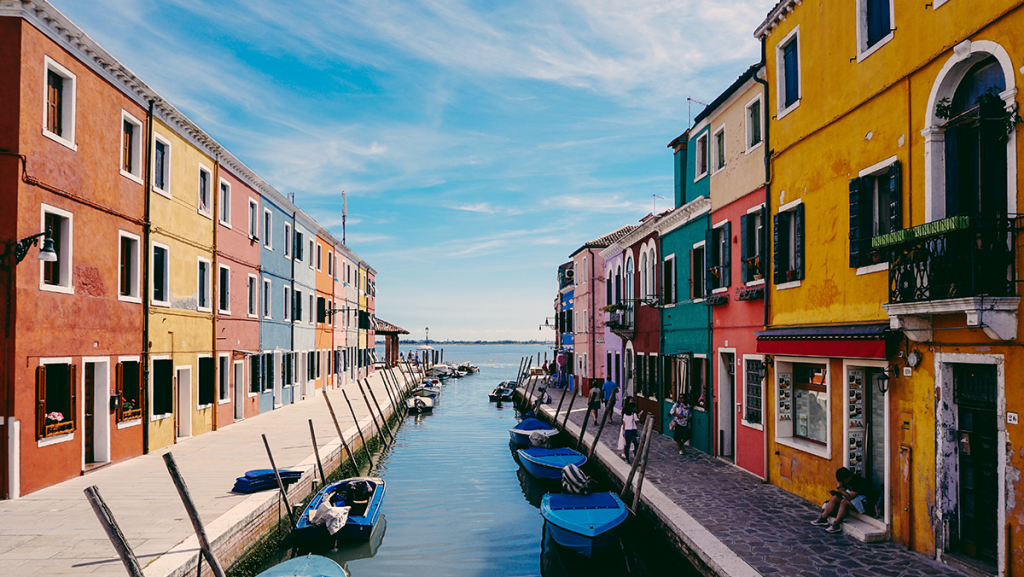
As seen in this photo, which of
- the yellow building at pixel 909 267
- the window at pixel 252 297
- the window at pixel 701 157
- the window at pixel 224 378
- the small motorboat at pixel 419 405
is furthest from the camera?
the small motorboat at pixel 419 405

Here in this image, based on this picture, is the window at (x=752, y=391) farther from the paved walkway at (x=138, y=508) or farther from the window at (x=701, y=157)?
the paved walkway at (x=138, y=508)

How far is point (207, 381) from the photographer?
20.3m

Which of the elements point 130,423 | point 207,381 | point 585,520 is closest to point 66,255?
point 130,423

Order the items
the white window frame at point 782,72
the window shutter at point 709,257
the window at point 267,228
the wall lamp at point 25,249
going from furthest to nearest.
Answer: the window at point 267,228
the window shutter at point 709,257
the white window frame at point 782,72
the wall lamp at point 25,249

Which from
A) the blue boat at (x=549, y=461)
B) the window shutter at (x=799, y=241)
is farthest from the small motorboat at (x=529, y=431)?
the window shutter at (x=799, y=241)

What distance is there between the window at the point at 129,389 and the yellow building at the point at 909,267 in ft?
46.7

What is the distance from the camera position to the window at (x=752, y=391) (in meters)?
13.8

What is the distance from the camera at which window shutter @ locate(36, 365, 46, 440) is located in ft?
39.5

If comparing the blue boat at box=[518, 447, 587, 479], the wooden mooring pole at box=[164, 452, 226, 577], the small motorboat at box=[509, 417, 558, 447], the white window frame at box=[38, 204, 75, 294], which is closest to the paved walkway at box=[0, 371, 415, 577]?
the wooden mooring pole at box=[164, 452, 226, 577]

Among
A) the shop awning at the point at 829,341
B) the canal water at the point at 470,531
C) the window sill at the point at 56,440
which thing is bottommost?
the canal water at the point at 470,531

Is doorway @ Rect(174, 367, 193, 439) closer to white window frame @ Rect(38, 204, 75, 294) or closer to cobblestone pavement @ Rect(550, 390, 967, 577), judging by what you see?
white window frame @ Rect(38, 204, 75, 294)

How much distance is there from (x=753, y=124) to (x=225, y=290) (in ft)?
57.5

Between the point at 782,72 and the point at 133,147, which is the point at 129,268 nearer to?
the point at 133,147

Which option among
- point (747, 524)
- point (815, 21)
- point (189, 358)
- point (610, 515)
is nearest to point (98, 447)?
point (189, 358)
